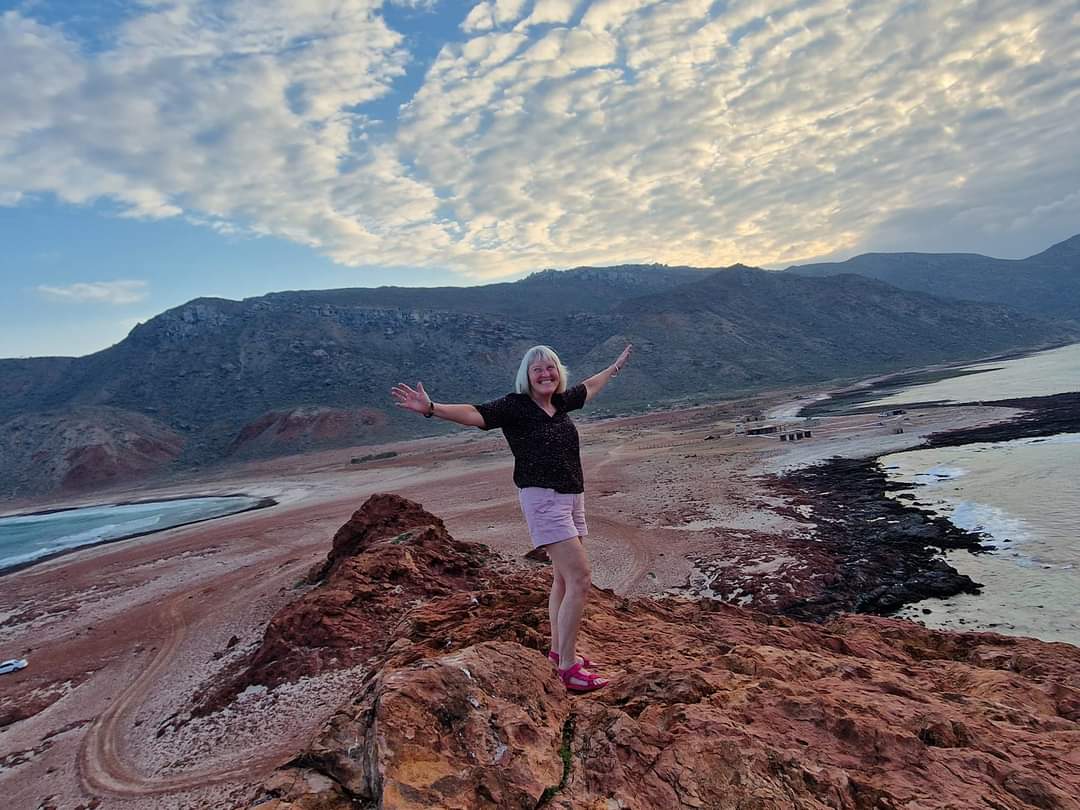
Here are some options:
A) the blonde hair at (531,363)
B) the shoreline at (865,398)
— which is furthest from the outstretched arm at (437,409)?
the shoreline at (865,398)

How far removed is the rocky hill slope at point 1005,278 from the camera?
143625 millimetres

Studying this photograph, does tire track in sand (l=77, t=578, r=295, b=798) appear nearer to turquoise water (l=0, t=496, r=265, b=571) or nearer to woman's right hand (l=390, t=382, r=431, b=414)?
woman's right hand (l=390, t=382, r=431, b=414)

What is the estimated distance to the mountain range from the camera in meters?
63.7

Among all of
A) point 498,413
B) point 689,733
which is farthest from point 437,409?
point 689,733

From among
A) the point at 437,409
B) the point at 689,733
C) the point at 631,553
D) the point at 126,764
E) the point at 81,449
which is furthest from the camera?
the point at 81,449

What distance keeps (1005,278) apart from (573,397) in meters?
209

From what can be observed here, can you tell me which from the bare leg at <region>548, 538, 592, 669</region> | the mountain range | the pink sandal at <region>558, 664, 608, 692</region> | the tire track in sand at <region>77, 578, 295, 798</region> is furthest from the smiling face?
the mountain range

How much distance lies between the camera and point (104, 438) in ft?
203

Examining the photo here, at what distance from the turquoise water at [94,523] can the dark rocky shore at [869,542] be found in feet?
90.8

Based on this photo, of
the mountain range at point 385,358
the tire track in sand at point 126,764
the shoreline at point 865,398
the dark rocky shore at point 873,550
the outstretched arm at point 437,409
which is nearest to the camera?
the outstretched arm at point 437,409

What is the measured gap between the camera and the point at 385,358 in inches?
3546

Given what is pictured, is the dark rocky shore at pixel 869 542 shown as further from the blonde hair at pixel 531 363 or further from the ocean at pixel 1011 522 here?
the blonde hair at pixel 531 363

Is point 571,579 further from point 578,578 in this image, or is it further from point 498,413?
point 498,413

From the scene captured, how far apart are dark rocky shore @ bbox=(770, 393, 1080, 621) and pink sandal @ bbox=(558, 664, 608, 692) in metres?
7.12
